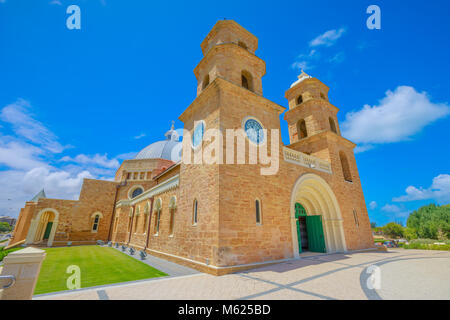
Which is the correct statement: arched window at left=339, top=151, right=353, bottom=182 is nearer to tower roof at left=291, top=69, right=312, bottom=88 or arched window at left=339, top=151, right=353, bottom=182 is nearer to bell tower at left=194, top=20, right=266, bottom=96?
tower roof at left=291, top=69, right=312, bottom=88

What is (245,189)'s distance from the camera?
8.73 meters

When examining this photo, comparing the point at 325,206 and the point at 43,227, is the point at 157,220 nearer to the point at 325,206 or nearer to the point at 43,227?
the point at 325,206

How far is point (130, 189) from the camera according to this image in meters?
26.4

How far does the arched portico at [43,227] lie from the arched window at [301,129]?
28.0 metres

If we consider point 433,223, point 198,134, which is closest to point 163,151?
point 198,134

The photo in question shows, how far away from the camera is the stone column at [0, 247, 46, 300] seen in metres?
3.38

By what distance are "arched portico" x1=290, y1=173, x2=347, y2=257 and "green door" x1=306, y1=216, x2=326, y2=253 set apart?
27cm

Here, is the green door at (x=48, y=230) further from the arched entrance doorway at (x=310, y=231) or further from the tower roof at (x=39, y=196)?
the arched entrance doorway at (x=310, y=231)

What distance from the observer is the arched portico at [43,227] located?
20484mm

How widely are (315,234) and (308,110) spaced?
10534 millimetres

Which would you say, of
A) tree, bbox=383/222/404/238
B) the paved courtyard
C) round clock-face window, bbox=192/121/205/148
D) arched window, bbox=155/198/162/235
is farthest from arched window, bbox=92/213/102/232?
Result: tree, bbox=383/222/404/238

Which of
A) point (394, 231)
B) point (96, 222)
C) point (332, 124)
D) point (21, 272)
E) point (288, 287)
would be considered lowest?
point (288, 287)

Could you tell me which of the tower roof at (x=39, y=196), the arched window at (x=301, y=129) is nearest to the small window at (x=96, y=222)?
the tower roof at (x=39, y=196)

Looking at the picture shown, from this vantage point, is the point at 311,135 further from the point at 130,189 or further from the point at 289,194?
the point at 130,189
